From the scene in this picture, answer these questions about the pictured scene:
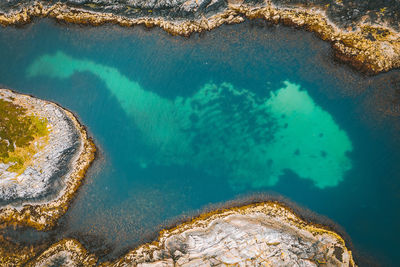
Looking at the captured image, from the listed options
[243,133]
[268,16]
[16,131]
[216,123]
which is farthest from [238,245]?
[16,131]

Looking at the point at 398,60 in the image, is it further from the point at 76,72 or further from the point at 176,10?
the point at 76,72

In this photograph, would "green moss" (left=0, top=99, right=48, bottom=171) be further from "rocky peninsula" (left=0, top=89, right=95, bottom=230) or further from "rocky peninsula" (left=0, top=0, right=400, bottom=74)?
"rocky peninsula" (left=0, top=0, right=400, bottom=74)

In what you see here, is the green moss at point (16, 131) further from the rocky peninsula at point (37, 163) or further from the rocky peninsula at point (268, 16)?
the rocky peninsula at point (268, 16)

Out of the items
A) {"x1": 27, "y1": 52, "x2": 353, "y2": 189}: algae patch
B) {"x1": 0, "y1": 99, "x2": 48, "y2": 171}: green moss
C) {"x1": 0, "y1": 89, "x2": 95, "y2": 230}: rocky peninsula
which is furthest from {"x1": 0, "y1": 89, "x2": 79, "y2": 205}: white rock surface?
{"x1": 27, "y1": 52, "x2": 353, "y2": 189}: algae patch

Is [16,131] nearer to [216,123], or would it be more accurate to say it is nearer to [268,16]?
[216,123]

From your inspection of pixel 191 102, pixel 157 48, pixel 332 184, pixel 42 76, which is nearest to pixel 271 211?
pixel 332 184

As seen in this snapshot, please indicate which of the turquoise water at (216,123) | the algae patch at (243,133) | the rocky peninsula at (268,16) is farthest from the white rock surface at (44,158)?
the rocky peninsula at (268,16)

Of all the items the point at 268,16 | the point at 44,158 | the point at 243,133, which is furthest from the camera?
the point at 268,16
